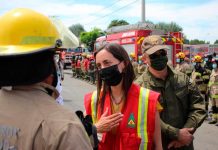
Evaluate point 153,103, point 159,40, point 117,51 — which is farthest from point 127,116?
point 159,40

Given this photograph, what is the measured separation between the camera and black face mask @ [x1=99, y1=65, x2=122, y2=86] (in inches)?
102

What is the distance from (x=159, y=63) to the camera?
10.1ft

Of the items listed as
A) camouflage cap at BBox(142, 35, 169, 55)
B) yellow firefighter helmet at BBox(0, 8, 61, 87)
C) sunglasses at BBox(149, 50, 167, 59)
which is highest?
yellow firefighter helmet at BBox(0, 8, 61, 87)

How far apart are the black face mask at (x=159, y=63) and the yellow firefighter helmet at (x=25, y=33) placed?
170cm

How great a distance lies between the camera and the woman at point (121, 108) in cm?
242

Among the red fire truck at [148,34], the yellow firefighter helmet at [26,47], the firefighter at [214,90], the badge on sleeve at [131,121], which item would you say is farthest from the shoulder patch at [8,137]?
the red fire truck at [148,34]

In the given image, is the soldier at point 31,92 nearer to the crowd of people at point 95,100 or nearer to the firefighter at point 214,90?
the crowd of people at point 95,100

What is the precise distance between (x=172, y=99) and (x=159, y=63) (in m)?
0.33

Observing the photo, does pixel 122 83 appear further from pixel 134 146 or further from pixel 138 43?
pixel 138 43

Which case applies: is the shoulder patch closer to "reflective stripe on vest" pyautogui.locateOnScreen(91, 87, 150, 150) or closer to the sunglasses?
"reflective stripe on vest" pyautogui.locateOnScreen(91, 87, 150, 150)

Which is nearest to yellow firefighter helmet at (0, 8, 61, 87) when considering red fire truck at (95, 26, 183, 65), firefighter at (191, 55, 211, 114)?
firefighter at (191, 55, 211, 114)

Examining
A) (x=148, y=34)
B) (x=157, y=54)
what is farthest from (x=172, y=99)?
(x=148, y=34)

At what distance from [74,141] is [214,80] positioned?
913 cm

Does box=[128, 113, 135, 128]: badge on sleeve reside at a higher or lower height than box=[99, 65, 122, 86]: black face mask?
lower
